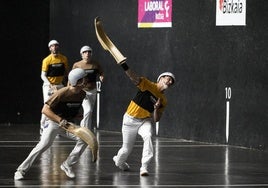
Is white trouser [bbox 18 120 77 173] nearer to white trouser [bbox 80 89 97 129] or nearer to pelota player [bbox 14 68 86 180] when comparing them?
pelota player [bbox 14 68 86 180]

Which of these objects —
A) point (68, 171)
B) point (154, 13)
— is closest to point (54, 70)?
point (154, 13)

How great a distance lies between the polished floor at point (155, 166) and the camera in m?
16.8

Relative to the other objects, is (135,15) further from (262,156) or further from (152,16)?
(262,156)

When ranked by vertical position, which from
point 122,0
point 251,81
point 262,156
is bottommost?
point 262,156

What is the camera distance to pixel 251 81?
2338 cm

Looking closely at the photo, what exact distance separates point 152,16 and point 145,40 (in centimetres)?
67

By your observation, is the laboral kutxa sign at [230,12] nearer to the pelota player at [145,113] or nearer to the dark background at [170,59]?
the dark background at [170,59]

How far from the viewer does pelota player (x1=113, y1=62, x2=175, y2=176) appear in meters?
17.8

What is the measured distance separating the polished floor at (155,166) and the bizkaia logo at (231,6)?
3.04 metres

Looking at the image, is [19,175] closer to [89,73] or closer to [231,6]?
[89,73]

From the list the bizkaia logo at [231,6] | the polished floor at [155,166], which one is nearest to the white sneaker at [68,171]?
the polished floor at [155,166]

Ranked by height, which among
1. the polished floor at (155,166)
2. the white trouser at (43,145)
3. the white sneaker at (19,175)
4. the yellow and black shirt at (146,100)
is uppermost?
the yellow and black shirt at (146,100)

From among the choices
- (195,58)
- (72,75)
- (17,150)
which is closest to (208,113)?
(195,58)

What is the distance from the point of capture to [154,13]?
26.8 metres
